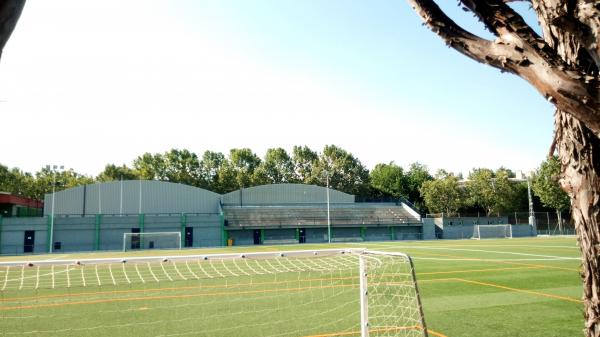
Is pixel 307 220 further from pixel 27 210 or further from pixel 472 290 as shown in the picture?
pixel 472 290

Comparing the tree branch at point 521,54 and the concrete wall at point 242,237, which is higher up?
the tree branch at point 521,54

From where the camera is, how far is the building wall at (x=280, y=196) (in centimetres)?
5841

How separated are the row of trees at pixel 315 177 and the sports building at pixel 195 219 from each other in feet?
44.1

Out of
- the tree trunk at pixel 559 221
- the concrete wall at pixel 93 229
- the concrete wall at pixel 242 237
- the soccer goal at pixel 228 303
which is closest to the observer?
the soccer goal at pixel 228 303

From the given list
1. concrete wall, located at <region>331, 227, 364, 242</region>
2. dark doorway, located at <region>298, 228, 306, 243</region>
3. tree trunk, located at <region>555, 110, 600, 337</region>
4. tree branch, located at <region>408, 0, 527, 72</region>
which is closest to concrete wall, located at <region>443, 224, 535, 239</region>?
concrete wall, located at <region>331, 227, 364, 242</region>

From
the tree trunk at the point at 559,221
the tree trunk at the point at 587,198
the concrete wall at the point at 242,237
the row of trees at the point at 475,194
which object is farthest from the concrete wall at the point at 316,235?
the tree trunk at the point at 587,198

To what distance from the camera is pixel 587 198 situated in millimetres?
2496

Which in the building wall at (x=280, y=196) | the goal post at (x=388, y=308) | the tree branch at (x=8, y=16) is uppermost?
the building wall at (x=280, y=196)

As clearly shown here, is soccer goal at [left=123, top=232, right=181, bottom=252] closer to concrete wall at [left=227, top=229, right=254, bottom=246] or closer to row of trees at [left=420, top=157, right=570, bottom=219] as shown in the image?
concrete wall at [left=227, top=229, right=254, bottom=246]

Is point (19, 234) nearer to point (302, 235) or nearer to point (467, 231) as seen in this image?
point (302, 235)

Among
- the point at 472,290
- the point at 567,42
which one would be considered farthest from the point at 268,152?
the point at 567,42

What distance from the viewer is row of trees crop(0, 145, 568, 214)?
70125 mm

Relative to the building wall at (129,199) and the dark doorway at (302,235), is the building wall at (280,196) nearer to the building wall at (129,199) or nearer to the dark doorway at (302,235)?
the building wall at (129,199)

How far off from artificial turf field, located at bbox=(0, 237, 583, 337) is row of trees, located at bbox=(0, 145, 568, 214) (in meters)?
57.2
